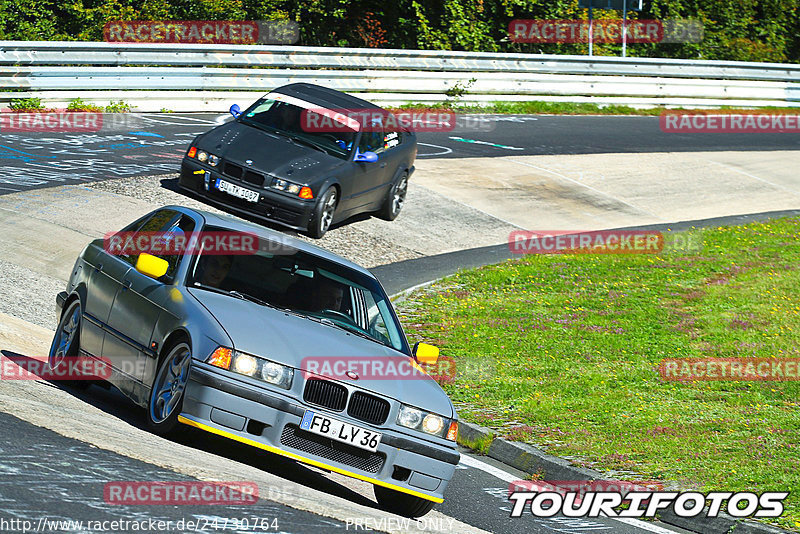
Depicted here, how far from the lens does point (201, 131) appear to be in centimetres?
2077

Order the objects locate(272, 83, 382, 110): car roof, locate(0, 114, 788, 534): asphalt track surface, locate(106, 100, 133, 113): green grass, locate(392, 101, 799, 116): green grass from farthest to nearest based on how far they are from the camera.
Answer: locate(392, 101, 799, 116): green grass → locate(106, 100, 133, 113): green grass → locate(272, 83, 382, 110): car roof → locate(0, 114, 788, 534): asphalt track surface

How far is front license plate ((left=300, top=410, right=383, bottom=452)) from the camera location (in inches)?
259

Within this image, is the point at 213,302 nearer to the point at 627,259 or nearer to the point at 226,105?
the point at 627,259

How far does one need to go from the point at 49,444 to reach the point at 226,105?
58.1ft

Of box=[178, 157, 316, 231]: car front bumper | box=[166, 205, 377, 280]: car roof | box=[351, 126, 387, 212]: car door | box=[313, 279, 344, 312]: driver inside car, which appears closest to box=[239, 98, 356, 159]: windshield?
box=[351, 126, 387, 212]: car door

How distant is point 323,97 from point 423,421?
10.2m

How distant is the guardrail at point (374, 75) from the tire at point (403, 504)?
1524cm

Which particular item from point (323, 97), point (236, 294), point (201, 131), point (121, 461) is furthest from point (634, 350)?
point (201, 131)

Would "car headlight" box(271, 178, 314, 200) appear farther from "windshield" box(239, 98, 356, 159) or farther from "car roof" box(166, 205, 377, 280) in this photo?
"car roof" box(166, 205, 377, 280)

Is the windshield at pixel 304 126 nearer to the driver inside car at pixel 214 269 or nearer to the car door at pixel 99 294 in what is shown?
the car door at pixel 99 294

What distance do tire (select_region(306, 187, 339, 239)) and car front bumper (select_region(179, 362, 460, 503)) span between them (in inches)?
331

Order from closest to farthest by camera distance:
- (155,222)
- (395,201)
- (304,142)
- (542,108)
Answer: (155,222) → (304,142) → (395,201) → (542,108)

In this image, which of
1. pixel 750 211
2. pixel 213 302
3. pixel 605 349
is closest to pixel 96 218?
pixel 605 349

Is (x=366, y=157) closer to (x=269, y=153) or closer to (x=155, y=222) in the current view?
(x=269, y=153)
